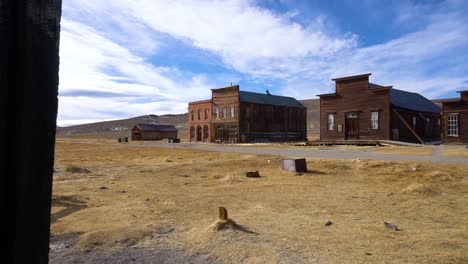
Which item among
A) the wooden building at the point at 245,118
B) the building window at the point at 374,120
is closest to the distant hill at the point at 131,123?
the wooden building at the point at 245,118

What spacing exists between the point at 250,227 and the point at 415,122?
3565 cm

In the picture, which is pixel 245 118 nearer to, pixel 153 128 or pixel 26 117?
pixel 153 128

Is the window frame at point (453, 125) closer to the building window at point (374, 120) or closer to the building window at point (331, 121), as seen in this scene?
the building window at point (374, 120)

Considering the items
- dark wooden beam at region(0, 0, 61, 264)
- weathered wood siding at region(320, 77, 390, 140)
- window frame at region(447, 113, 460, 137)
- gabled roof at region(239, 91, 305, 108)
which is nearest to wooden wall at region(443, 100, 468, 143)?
window frame at region(447, 113, 460, 137)

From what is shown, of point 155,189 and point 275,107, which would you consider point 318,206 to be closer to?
point 155,189

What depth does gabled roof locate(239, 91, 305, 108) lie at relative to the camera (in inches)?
1826

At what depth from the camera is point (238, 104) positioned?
1757 inches

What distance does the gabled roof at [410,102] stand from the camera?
34.5 m

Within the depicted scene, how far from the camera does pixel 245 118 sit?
45438 millimetres

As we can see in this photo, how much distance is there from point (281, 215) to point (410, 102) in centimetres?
3602

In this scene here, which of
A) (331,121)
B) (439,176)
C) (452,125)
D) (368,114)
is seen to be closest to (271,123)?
(331,121)

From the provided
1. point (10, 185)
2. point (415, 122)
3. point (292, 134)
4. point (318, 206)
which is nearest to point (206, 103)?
point (292, 134)

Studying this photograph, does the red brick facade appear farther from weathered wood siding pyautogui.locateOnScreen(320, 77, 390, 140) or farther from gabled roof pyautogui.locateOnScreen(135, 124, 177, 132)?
gabled roof pyautogui.locateOnScreen(135, 124, 177, 132)

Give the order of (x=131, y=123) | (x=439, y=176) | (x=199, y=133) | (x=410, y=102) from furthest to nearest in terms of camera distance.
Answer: (x=131, y=123)
(x=199, y=133)
(x=410, y=102)
(x=439, y=176)
